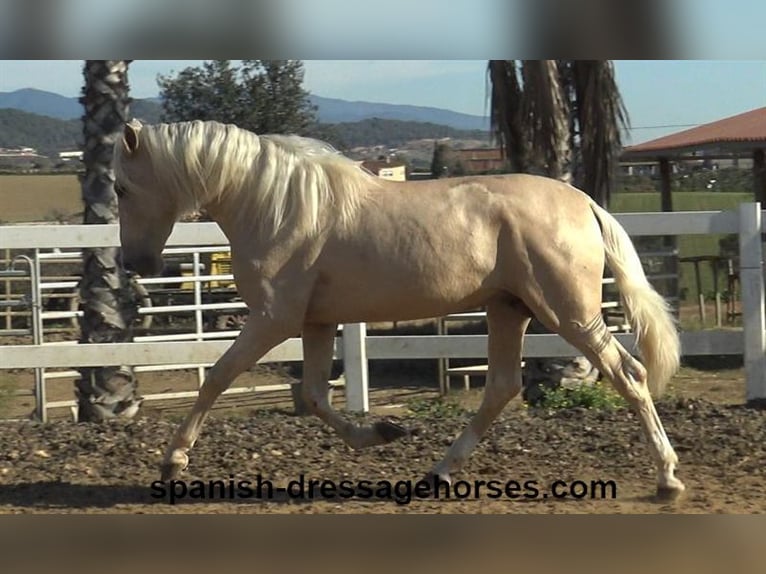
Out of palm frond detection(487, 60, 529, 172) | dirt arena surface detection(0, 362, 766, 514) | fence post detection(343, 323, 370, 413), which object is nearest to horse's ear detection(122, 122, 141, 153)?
dirt arena surface detection(0, 362, 766, 514)

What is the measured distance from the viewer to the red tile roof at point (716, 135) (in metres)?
17.1

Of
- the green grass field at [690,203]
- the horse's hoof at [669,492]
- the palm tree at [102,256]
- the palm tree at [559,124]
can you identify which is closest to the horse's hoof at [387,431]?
the horse's hoof at [669,492]

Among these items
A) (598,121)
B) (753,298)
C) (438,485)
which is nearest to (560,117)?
(598,121)

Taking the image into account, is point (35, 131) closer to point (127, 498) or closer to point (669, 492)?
point (127, 498)

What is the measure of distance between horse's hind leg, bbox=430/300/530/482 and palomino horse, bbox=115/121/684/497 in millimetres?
200

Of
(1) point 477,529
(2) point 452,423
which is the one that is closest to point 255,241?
(1) point 477,529

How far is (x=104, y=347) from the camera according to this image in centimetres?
776

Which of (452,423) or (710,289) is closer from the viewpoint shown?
(452,423)

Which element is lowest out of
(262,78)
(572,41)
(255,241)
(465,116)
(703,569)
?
(703,569)

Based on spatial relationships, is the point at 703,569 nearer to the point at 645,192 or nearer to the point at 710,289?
the point at 710,289

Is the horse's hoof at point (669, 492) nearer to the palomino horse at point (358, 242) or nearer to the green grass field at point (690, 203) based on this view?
the palomino horse at point (358, 242)

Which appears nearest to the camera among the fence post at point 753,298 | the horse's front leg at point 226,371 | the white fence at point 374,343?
the horse's front leg at point 226,371

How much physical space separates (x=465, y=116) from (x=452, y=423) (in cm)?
859

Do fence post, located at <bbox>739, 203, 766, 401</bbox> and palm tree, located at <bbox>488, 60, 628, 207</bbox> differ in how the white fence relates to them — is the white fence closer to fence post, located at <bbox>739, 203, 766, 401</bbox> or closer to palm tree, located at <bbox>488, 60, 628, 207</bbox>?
fence post, located at <bbox>739, 203, 766, 401</bbox>
